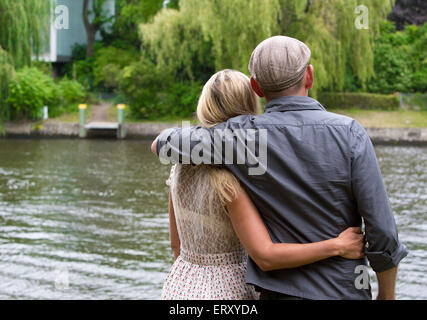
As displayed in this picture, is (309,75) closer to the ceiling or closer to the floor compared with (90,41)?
closer to the floor

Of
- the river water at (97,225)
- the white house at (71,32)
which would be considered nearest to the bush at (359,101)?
the river water at (97,225)

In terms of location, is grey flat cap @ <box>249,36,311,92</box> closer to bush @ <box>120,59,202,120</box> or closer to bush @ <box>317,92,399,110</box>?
bush @ <box>120,59,202,120</box>

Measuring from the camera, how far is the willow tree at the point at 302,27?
22.7 m

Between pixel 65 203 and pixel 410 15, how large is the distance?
1061 inches

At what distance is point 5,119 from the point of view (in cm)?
2630

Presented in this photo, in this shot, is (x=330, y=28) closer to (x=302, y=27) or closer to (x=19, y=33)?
(x=302, y=27)

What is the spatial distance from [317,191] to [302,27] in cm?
2211

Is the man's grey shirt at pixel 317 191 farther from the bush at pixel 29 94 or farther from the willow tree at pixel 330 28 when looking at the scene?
the bush at pixel 29 94

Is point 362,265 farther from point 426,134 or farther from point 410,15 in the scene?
point 410,15

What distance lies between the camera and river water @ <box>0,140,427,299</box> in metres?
7.30

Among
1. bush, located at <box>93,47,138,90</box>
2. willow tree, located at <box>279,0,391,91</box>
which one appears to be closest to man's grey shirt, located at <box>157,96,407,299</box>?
willow tree, located at <box>279,0,391,91</box>

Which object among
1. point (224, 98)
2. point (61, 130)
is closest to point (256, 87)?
point (224, 98)

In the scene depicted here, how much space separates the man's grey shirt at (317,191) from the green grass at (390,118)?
24.0 metres

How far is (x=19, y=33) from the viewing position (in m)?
24.2
